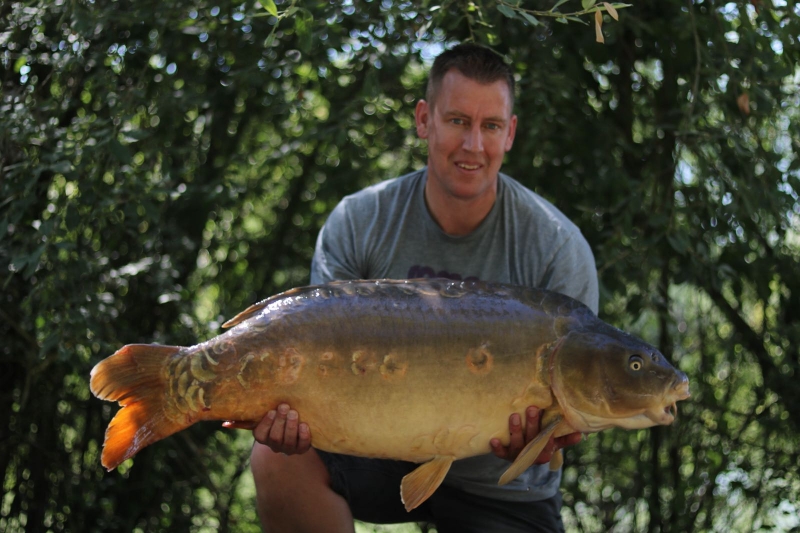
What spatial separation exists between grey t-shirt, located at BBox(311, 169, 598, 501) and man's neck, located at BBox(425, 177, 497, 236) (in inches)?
0.7

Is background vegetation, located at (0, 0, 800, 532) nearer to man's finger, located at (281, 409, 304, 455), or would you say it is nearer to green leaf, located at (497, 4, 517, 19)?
green leaf, located at (497, 4, 517, 19)

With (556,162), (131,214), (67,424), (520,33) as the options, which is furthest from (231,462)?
(520,33)

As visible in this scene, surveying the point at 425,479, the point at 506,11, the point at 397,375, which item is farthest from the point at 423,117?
the point at 425,479

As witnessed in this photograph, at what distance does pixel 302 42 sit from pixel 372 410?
3.14 feet

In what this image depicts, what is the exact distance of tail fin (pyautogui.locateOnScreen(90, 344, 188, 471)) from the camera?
1941 millimetres

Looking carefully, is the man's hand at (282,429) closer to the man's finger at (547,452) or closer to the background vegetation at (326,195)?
the man's finger at (547,452)

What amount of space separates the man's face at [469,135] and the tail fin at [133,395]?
879 mm

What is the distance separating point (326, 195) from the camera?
3.35 meters

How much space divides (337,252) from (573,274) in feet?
1.94

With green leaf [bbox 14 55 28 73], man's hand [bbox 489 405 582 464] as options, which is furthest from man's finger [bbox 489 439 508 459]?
green leaf [bbox 14 55 28 73]

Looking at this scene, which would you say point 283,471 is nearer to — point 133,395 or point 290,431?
point 290,431

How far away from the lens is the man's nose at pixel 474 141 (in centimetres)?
243

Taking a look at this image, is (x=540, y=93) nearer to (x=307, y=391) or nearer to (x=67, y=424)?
(x=307, y=391)

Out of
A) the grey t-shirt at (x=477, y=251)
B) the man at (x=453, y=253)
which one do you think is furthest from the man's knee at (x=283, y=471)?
the grey t-shirt at (x=477, y=251)
